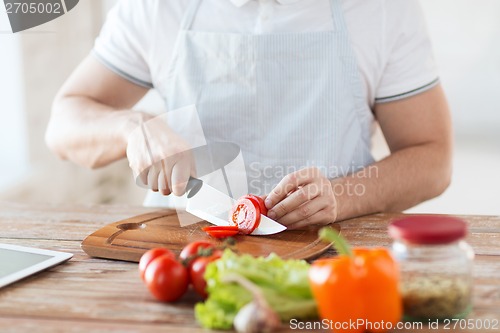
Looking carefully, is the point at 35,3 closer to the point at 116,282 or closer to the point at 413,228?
the point at 116,282

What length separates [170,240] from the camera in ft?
5.21

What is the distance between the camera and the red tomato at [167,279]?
1.19 metres

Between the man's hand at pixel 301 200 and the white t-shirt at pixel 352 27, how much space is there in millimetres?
503

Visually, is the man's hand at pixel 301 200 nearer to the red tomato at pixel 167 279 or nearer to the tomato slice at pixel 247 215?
the tomato slice at pixel 247 215

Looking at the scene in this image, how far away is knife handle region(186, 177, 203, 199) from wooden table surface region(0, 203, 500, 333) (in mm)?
262

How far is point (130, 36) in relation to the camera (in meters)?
2.11

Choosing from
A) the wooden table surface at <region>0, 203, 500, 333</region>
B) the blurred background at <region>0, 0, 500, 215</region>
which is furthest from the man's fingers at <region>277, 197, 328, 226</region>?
the blurred background at <region>0, 0, 500, 215</region>

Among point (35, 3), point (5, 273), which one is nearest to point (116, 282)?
point (5, 273)

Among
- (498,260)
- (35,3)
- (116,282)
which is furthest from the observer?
(35,3)

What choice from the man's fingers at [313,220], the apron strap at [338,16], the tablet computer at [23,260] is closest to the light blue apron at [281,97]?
the apron strap at [338,16]

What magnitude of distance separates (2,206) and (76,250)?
22.7 inches

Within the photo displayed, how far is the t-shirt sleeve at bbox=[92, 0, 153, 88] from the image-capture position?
209 centimetres

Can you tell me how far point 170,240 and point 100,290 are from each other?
0.32 m

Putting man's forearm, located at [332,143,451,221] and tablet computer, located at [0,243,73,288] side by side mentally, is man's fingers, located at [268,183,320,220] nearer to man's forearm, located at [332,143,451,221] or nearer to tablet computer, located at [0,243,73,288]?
man's forearm, located at [332,143,451,221]
